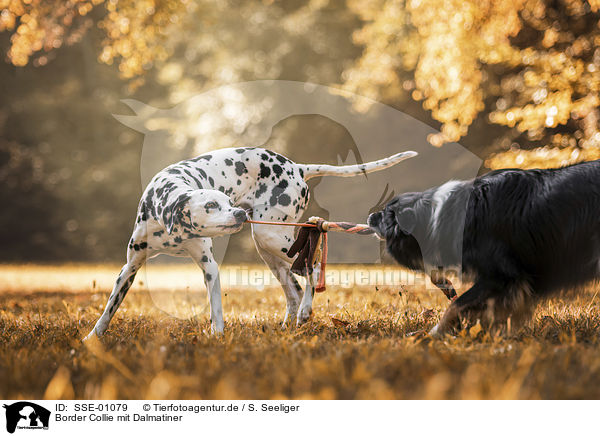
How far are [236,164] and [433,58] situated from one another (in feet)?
13.3

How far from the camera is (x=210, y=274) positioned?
3.51 metres

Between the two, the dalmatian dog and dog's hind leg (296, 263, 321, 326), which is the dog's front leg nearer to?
the dalmatian dog

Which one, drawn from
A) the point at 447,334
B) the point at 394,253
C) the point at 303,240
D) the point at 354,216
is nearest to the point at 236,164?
the point at 303,240

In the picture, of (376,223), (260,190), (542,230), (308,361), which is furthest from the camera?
(260,190)

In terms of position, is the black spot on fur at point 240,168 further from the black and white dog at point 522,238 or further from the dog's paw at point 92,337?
the black and white dog at point 522,238

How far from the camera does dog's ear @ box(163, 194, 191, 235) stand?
10.5 ft

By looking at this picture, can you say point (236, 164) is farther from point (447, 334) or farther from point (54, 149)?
point (54, 149)

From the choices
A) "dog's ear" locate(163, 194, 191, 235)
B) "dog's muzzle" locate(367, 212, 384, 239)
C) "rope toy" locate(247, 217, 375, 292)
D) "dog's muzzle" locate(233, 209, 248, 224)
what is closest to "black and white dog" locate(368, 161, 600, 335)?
"dog's muzzle" locate(367, 212, 384, 239)

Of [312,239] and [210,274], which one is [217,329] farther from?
[312,239]

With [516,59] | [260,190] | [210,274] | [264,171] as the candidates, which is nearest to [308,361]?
[210,274]

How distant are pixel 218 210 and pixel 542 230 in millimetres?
2182

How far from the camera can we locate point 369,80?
8719mm

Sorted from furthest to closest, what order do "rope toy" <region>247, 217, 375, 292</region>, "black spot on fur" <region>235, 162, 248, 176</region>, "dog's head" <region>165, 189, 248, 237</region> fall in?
"black spot on fur" <region>235, 162, 248, 176</region>, "rope toy" <region>247, 217, 375, 292</region>, "dog's head" <region>165, 189, 248, 237</region>
